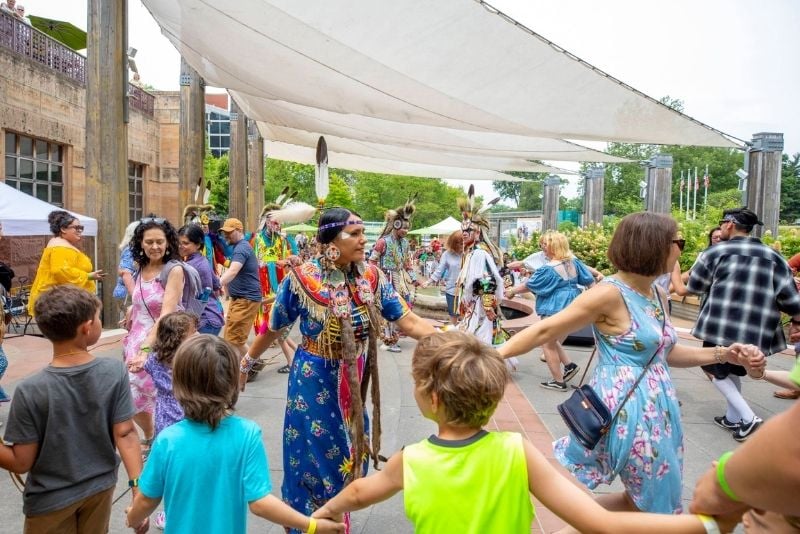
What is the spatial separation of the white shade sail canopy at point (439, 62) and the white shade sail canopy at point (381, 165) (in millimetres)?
11186

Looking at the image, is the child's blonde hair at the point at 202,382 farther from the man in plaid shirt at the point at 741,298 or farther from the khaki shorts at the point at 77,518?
the man in plaid shirt at the point at 741,298

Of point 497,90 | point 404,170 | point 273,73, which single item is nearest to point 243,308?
point 273,73

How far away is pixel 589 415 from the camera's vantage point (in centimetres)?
236

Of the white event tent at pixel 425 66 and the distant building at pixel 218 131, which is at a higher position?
the distant building at pixel 218 131

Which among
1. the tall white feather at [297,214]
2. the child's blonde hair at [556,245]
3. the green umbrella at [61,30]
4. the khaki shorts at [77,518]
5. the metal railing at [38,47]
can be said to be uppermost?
the green umbrella at [61,30]

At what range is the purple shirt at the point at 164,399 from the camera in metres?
3.38

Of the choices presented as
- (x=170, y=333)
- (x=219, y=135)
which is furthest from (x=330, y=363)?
(x=219, y=135)

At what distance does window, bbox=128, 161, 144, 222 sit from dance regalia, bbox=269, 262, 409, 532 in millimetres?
20758

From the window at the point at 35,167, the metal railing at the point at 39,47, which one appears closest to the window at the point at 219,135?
the metal railing at the point at 39,47

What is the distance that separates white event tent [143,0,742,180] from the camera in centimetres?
558

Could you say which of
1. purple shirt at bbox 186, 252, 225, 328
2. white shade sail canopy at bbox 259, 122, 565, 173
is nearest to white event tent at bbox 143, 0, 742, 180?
purple shirt at bbox 186, 252, 225, 328

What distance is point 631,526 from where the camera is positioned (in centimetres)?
141

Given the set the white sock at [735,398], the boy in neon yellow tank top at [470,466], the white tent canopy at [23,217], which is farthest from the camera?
the white tent canopy at [23,217]

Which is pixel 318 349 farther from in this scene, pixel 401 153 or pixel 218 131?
pixel 218 131
